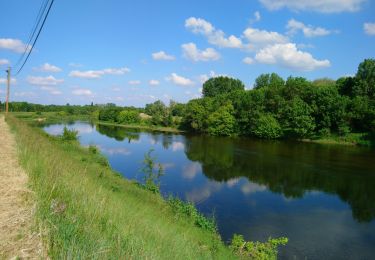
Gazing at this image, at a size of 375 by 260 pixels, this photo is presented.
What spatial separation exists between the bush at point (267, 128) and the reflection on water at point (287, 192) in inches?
609

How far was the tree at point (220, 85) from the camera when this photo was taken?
9539 centimetres

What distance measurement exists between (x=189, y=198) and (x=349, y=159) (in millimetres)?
22244

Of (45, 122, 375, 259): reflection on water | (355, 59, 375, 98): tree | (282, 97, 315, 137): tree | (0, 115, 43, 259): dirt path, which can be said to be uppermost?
(355, 59, 375, 98): tree

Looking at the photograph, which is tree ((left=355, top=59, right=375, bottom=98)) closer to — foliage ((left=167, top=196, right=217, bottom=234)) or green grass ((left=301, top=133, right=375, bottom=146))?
green grass ((left=301, top=133, right=375, bottom=146))

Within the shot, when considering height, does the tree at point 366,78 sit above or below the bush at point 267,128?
above

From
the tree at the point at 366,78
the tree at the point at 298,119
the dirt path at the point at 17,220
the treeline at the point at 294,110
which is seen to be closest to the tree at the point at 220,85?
the treeline at the point at 294,110

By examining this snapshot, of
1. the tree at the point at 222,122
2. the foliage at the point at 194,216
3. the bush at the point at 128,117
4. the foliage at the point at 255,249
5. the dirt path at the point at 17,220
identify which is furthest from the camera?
the bush at the point at 128,117

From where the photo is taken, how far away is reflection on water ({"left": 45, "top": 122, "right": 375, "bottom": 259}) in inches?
555

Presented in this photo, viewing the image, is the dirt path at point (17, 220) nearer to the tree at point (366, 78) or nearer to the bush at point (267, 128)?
the bush at point (267, 128)

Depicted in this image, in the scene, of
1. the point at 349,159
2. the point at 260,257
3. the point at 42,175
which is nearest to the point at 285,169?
the point at 349,159

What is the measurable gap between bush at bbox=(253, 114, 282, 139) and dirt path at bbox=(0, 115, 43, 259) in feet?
163

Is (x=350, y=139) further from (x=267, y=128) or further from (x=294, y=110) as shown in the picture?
(x=267, y=128)

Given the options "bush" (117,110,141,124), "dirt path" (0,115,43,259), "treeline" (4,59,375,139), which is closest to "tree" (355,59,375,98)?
"treeline" (4,59,375,139)

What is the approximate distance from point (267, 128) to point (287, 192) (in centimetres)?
3314
